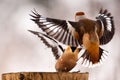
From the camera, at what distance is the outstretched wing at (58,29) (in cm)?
76

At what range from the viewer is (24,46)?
968 millimetres

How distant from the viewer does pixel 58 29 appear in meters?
0.76

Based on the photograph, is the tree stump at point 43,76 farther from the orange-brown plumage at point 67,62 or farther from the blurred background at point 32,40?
the blurred background at point 32,40

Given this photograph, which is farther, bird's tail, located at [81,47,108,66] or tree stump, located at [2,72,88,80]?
bird's tail, located at [81,47,108,66]

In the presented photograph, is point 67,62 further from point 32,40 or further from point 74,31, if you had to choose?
point 32,40

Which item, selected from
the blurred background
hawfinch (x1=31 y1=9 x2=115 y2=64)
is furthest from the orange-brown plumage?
the blurred background

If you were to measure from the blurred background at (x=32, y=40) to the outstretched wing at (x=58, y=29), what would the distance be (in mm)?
201

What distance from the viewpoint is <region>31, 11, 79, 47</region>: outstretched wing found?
0.76m

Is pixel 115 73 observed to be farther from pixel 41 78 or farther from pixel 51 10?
pixel 41 78

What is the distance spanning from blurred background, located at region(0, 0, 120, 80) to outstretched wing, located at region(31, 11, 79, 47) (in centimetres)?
20

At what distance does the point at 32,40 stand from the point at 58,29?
9.2 inches

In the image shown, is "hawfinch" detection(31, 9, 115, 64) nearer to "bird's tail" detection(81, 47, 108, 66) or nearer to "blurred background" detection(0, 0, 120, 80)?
"bird's tail" detection(81, 47, 108, 66)

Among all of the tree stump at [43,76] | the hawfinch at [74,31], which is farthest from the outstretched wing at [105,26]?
the tree stump at [43,76]

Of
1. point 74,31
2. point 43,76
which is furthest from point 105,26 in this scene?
point 43,76
